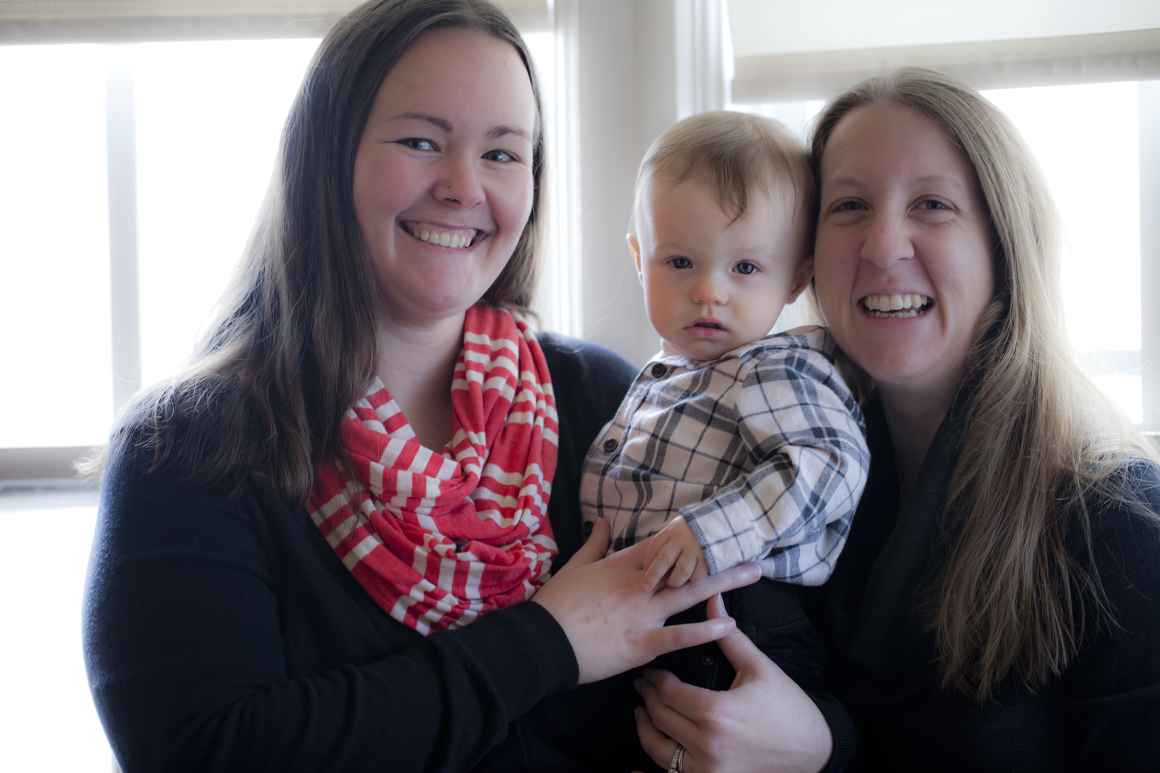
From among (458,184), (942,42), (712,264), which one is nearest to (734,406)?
(712,264)

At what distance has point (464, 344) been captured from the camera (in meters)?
1.70

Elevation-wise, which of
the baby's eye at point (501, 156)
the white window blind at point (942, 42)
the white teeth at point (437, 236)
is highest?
the white window blind at point (942, 42)

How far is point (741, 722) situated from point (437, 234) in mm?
848

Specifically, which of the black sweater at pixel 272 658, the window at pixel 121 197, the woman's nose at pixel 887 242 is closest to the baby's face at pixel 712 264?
Result: the woman's nose at pixel 887 242

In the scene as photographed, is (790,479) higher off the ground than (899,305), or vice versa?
(899,305)

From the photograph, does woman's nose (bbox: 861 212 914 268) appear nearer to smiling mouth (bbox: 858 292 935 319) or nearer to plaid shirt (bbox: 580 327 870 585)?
smiling mouth (bbox: 858 292 935 319)

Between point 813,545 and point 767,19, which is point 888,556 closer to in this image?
point 813,545

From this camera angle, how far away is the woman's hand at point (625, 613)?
55.2 inches

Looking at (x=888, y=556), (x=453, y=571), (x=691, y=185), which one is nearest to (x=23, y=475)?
(x=453, y=571)

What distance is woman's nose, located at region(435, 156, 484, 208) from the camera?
1.50 metres

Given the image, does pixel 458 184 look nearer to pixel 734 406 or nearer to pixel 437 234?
pixel 437 234

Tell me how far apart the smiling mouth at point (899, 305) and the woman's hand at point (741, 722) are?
50 cm

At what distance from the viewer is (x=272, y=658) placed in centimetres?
134

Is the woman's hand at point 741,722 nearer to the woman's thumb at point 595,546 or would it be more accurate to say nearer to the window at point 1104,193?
the woman's thumb at point 595,546
